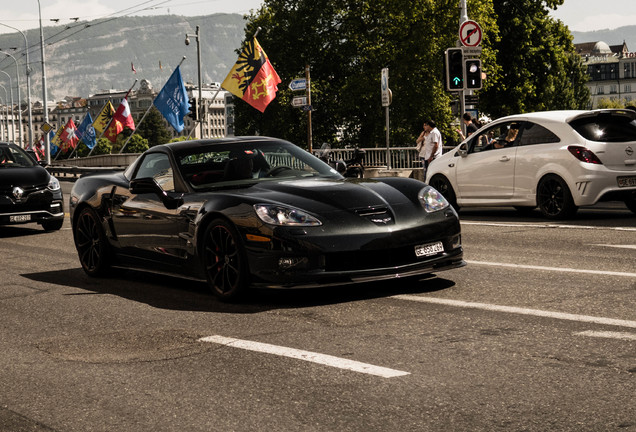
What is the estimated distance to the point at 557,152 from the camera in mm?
14391

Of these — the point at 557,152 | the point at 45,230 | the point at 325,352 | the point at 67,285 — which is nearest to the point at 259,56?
the point at 45,230

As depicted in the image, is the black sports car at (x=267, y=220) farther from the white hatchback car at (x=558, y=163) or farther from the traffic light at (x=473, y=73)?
the traffic light at (x=473, y=73)

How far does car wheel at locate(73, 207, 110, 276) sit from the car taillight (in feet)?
23.4

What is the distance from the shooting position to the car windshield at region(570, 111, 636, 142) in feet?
46.8

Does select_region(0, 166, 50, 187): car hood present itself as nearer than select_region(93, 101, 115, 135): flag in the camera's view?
Yes

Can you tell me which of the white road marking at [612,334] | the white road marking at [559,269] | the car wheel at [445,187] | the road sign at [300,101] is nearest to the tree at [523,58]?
the road sign at [300,101]

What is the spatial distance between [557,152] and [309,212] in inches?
305

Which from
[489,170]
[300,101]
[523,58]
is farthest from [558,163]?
[523,58]

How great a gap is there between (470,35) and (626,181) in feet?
29.6

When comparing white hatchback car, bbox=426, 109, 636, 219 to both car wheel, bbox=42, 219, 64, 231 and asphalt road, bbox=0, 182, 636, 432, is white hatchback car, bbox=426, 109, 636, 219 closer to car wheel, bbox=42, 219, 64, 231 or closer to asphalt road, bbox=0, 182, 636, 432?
asphalt road, bbox=0, 182, 636, 432

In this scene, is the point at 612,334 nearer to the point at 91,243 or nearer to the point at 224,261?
the point at 224,261

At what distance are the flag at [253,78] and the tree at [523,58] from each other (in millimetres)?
25382

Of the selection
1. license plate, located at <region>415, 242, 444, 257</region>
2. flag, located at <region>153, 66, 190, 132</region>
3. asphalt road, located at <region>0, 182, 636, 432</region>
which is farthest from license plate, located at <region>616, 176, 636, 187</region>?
flag, located at <region>153, 66, 190, 132</region>

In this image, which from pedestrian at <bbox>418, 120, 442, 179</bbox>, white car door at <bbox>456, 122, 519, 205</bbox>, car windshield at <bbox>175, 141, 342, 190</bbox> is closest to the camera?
car windshield at <bbox>175, 141, 342, 190</bbox>
